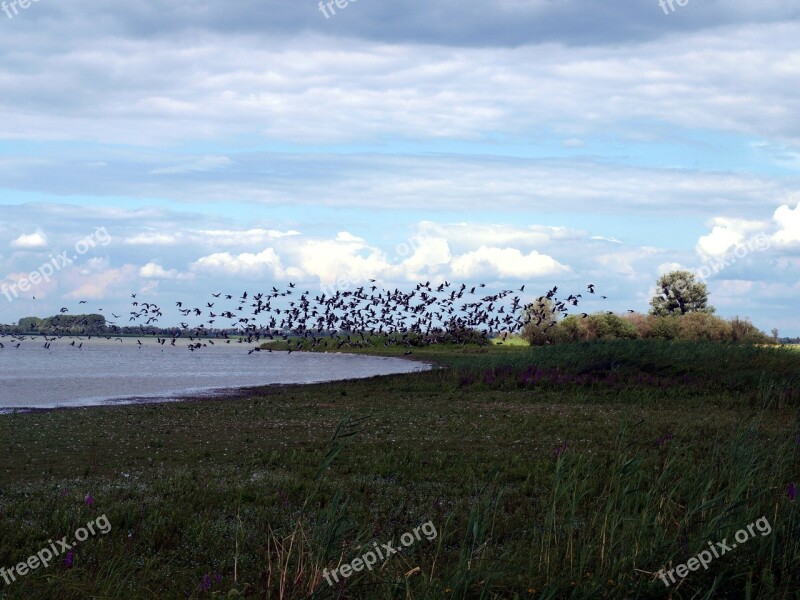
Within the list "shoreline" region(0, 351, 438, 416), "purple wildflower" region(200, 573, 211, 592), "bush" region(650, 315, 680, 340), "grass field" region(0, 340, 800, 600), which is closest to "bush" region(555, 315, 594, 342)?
"bush" region(650, 315, 680, 340)

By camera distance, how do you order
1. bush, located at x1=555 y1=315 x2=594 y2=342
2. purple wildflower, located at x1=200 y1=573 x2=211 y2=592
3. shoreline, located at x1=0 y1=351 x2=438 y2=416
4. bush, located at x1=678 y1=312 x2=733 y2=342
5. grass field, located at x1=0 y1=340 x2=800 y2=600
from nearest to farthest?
grass field, located at x1=0 y1=340 x2=800 y2=600, purple wildflower, located at x1=200 y1=573 x2=211 y2=592, shoreline, located at x1=0 y1=351 x2=438 y2=416, bush, located at x1=678 y1=312 x2=733 y2=342, bush, located at x1=555 y1=315 x2=594 y2=342

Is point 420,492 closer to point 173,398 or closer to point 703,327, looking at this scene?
point 173,398

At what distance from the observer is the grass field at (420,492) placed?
355 inches

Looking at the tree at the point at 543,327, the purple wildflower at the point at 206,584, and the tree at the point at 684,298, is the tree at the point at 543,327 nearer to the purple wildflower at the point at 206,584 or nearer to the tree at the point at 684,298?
the tree at the point at 684,298

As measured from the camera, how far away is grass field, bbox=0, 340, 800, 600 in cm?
902


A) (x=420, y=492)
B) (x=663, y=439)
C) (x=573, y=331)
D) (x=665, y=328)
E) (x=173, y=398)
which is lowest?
(x=173, y=398)

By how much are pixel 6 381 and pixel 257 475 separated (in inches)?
1823

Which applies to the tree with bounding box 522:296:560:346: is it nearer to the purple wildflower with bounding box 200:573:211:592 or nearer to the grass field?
the grass field

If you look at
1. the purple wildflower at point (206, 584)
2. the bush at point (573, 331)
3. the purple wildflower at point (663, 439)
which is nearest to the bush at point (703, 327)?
the bush at point (573, 331)

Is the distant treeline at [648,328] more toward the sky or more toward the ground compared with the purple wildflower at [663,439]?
more toward the sky

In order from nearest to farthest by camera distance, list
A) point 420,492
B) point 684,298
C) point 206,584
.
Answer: point 206,584 → point 420,492 → point 684,298

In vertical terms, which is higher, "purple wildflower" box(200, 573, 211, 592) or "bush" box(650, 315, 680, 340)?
"bush" box(650, 315, 680, 340)

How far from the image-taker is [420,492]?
16.0 meters

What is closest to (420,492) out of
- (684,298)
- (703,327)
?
(703,327)
